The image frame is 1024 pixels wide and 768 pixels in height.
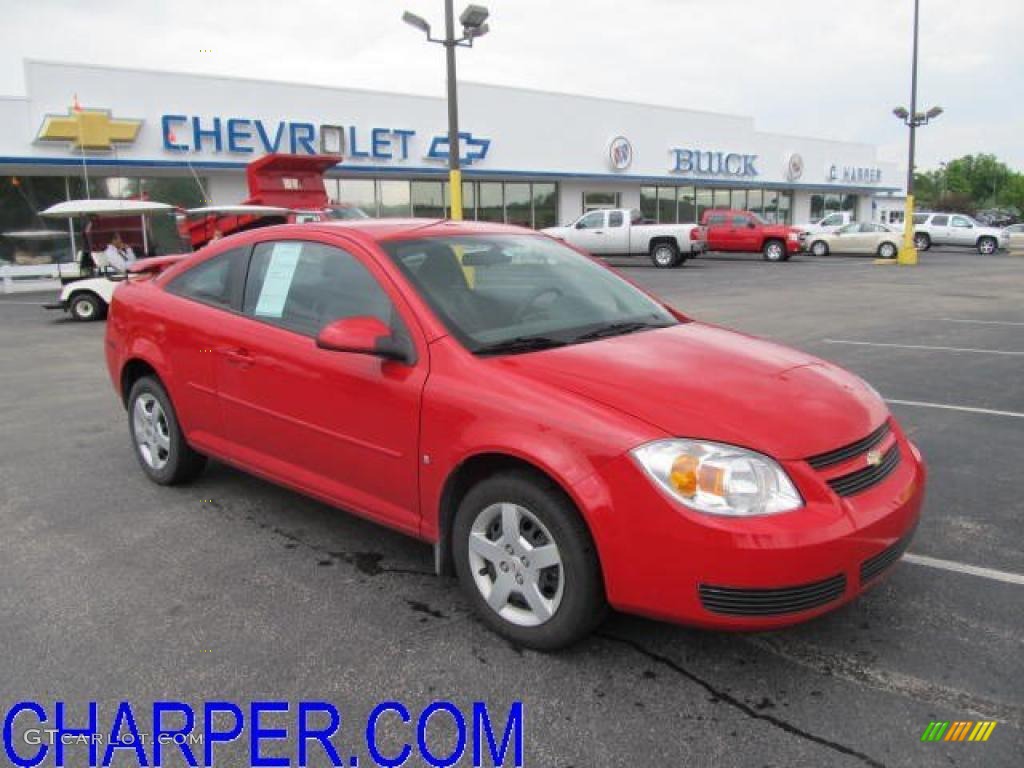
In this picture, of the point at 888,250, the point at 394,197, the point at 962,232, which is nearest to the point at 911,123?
the point at 888,250

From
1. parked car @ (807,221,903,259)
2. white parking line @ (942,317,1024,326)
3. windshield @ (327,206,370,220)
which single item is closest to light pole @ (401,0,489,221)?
windshield @ (327,206,370,220)

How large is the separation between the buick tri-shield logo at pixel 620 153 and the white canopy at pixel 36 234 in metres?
18.9

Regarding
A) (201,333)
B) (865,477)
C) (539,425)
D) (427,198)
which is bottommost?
(865,477)

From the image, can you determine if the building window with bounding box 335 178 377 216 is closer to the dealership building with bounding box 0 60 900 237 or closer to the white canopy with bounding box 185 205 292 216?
the dealership building with bounding box 0 60 900 237

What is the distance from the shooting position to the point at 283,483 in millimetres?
4230

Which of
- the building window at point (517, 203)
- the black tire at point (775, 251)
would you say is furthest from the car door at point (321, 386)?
the black tire at point (775, 251)

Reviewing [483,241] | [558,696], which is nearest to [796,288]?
[483,241]

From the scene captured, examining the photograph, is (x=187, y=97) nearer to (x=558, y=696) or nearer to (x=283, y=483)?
(x=283, y=483)

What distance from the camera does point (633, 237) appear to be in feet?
88.5

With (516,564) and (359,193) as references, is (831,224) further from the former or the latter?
(516,564)

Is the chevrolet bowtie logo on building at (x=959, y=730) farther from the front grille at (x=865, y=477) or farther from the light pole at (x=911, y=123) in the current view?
the light pole at (x=911, y=123)

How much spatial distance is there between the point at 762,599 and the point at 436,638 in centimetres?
125

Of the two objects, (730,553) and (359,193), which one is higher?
(359,193)

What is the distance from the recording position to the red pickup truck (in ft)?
96.4
